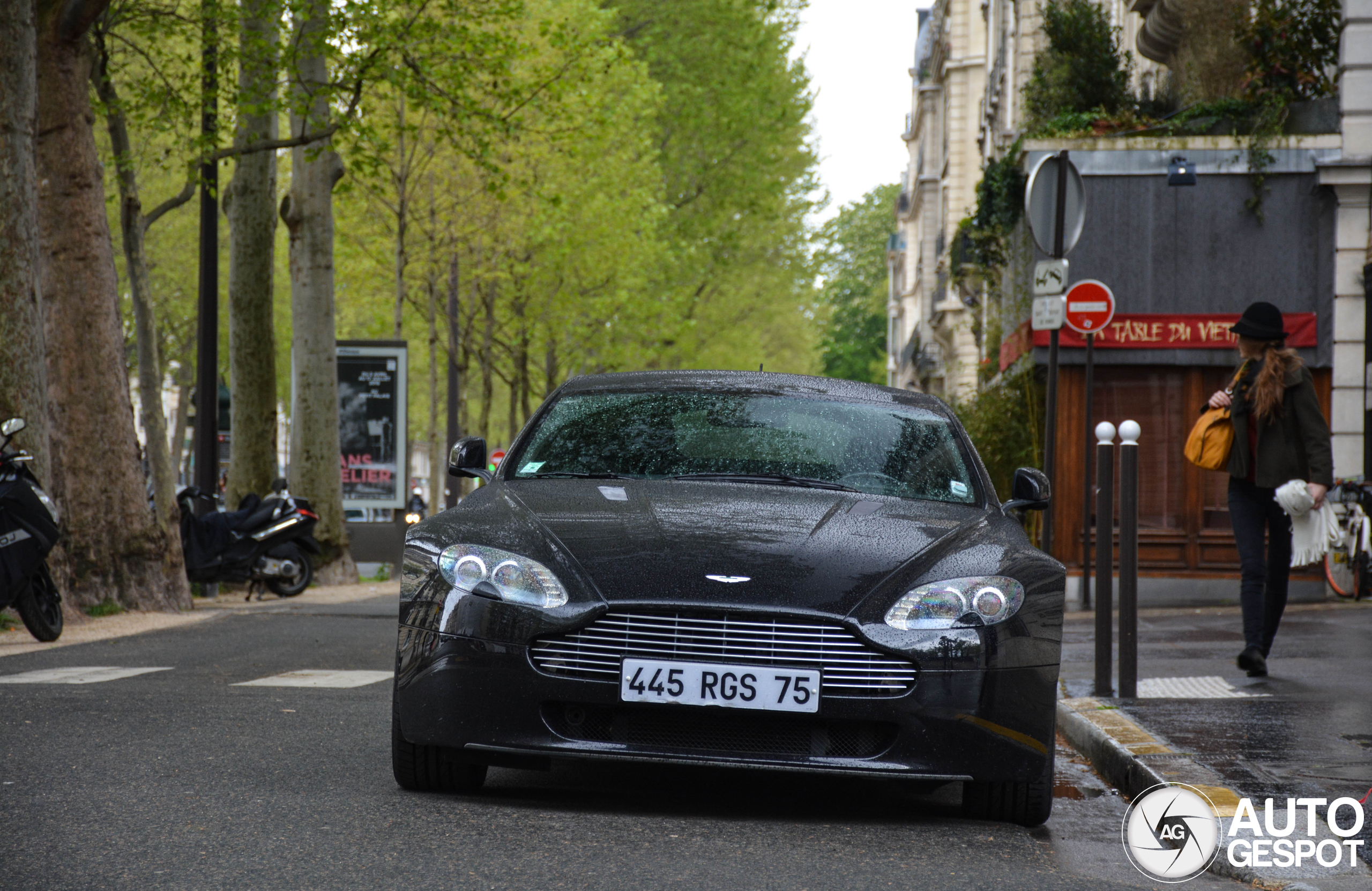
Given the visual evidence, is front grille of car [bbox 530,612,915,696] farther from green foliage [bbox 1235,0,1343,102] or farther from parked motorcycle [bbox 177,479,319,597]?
green foliage [bbox 1235,0,1343,102]

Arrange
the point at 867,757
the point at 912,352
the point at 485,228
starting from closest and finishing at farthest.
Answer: the point at 867,757 → the point at 485,228 → the point at 912,352

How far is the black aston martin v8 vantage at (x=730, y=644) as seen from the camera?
4.82m

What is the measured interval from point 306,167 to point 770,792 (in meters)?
17.0

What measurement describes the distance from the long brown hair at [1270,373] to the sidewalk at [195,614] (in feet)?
18.6

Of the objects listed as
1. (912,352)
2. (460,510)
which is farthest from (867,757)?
(912,352)

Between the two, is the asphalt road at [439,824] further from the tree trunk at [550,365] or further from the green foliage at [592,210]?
the tree trunk at [550,365]

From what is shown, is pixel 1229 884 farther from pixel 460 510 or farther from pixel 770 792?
pixel 460 510

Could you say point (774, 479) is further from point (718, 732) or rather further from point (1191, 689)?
point (1191, 689)

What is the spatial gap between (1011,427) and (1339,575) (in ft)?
11.9

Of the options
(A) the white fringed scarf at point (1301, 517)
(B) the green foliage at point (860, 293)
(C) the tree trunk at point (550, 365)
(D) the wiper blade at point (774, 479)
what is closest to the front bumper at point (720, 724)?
(D) the wiper blade at point (774, 479)

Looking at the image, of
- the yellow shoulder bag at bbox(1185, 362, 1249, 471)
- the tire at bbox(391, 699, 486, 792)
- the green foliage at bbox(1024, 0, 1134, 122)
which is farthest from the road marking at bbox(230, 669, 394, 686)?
the green foliage at bbox(1024, 0, 1134, 122)

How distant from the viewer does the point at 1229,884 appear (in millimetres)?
4586

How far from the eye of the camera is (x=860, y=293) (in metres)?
88.0

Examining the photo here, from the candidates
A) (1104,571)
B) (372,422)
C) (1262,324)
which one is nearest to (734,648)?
(1104,571)
